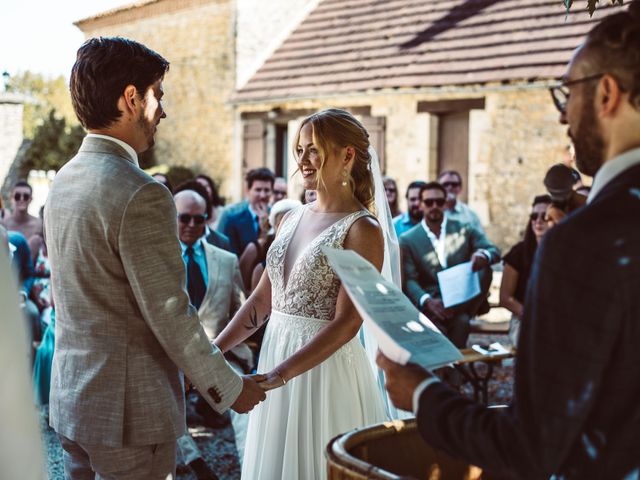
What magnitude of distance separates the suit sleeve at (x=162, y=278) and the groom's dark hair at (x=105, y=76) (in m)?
0.31

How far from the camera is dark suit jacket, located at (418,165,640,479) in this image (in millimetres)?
1462

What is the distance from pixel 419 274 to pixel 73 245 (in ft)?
17.1

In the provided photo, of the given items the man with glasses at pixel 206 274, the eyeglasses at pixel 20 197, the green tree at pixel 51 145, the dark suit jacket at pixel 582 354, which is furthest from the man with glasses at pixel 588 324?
the green tree at pixel 51 145

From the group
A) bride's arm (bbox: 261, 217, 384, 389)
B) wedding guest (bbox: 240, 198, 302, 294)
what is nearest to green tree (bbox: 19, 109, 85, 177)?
wedding guest (bbox: 240, 198, 302, 294)

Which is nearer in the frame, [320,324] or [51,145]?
[320,324]

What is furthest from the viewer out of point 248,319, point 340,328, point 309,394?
point 248,319

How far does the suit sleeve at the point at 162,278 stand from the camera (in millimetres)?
2357

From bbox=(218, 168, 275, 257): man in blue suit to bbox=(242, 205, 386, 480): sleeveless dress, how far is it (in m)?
4.34

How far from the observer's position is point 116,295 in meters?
2.40

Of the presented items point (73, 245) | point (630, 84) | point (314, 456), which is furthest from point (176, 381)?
point (630, 84)

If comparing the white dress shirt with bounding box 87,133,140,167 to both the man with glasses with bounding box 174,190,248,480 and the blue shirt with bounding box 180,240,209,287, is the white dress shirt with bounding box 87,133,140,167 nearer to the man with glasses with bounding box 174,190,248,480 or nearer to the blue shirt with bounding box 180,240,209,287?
the man with glasses with bounding box 174,190,248,480

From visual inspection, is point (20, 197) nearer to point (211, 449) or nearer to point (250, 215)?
point (250, 215)

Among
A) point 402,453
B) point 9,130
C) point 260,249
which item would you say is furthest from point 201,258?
point 9,130

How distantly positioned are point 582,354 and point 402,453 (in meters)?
0.88
